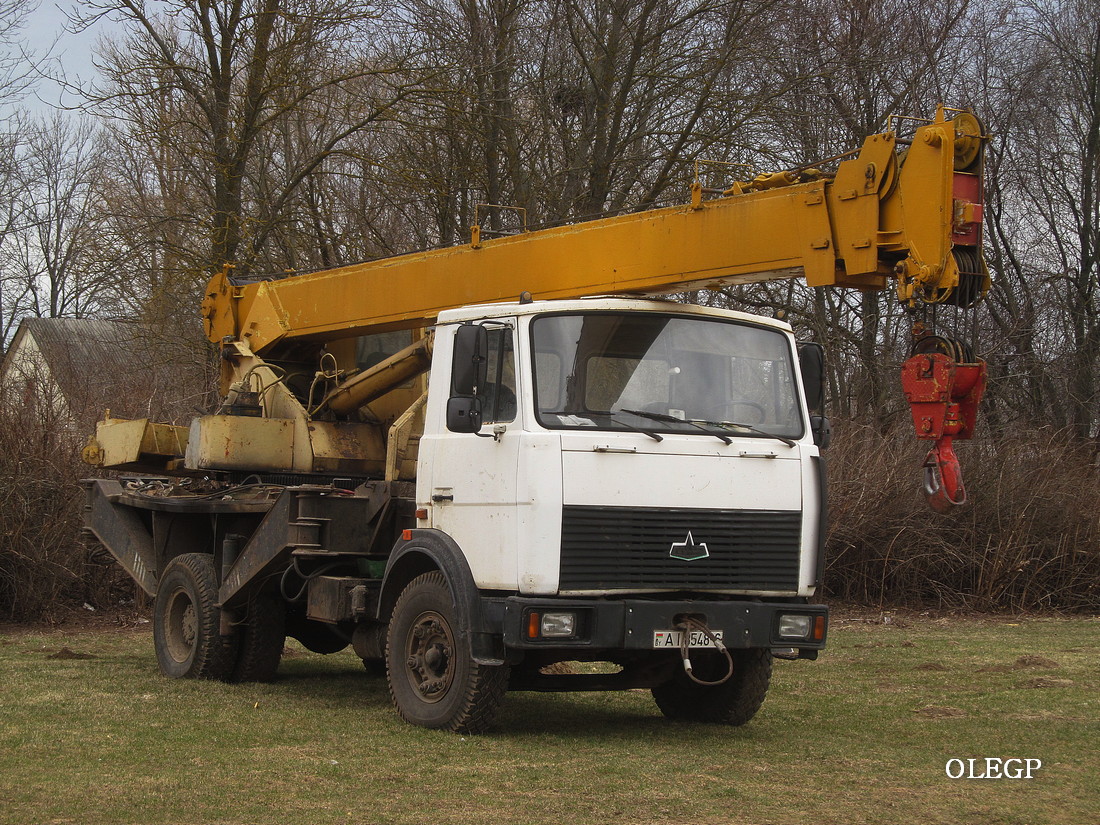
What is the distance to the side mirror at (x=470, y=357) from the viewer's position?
751 cm

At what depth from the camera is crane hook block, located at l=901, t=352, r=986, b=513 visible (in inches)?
285

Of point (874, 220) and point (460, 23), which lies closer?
point (874, 220)

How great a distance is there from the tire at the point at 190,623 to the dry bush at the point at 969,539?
8.63 meters

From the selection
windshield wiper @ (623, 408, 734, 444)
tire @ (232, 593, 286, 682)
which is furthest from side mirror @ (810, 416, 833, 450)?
tire @ (232, 593, 286, 682)

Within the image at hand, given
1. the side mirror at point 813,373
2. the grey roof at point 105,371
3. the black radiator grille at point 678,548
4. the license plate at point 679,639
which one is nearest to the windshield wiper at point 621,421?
the black radiator grille at point 678,548

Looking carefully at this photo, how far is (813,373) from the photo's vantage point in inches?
328

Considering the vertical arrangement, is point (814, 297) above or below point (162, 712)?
above

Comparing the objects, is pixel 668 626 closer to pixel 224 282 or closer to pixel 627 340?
pixel 627 340

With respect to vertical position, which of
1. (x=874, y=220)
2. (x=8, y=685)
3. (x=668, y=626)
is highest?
(x=874, y=220)

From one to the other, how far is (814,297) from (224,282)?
12.9m

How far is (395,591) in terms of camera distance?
8.44 m

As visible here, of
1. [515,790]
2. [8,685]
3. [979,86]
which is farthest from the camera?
[979,86]

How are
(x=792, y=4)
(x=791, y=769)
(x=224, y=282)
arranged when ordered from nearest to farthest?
1. (x=791, y=769)
2. (x=224, y=282)
3. (x=792, y=4)

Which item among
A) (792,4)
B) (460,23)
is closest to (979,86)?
(792,4)
